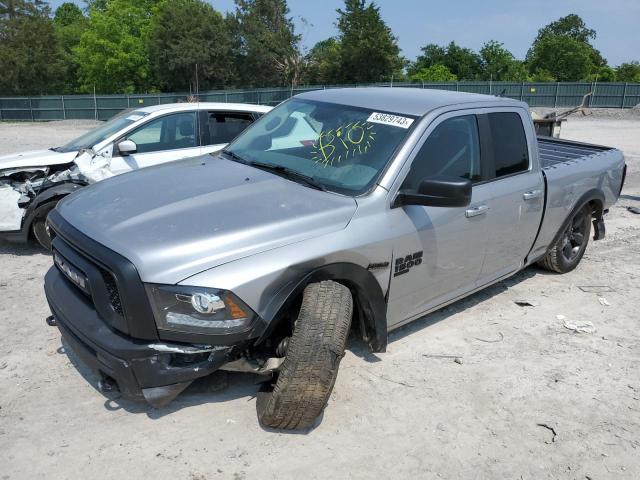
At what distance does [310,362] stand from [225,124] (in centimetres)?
507

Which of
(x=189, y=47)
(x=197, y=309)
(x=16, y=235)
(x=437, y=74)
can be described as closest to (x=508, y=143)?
(x=197, y=309)

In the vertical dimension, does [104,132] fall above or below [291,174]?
above

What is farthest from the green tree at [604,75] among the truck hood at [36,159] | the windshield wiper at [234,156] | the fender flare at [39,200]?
the windshield wiper at [234,156]

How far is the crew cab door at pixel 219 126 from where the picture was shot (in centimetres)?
723

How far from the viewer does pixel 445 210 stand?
13.1ft

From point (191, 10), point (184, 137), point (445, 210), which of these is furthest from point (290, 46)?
point (445, 210)

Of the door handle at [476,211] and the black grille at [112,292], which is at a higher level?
the door handle at [476,211]

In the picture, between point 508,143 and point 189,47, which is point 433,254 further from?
point 189,47

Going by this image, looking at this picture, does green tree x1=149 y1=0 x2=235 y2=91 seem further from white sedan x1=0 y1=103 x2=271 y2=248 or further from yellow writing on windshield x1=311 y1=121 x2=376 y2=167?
yellow writing on windshield x1=311 y1=121 x2=376 y2=167

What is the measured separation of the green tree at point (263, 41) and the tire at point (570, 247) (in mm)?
52316

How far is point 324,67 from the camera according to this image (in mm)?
54031

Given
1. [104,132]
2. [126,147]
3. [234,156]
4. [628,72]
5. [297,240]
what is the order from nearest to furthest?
[297,240]
[234,156]
[126,147]
[104,132]
[628,72]

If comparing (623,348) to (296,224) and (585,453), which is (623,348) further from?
(296,224)

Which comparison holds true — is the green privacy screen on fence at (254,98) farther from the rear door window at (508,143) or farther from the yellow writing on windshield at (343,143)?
the yellow writing on windshield at (343,143)
